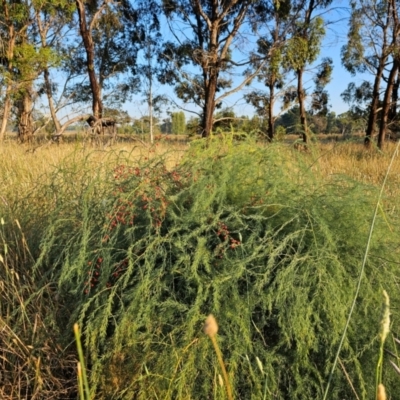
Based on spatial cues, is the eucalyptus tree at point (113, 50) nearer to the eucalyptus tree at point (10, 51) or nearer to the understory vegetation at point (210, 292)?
the eucalyptus tree at point (10, 51)

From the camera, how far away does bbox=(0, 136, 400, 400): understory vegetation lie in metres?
1.53

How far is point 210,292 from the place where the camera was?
1645 mm

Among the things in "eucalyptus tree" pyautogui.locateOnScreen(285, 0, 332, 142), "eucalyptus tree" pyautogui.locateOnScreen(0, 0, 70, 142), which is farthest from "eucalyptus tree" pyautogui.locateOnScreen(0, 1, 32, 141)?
"eucalyptus tree" pyautogui.locateOnScreen(285, 0, 332, 142)

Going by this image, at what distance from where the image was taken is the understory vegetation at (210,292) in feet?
5.02

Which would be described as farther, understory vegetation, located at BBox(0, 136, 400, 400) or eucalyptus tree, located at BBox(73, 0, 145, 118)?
eucalyptus tree, located at BBox(73, 0, 145, 118)

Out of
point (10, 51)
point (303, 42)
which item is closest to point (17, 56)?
point (10, 51)

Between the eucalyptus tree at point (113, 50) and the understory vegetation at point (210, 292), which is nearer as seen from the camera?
the understory vegetation at point (210, 292)

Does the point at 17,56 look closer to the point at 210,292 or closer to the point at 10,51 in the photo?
the point at 10,51

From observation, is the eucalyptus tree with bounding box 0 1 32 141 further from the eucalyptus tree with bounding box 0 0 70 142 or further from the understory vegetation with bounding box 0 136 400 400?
the understory vegetation with bounding box 0 136 400 400

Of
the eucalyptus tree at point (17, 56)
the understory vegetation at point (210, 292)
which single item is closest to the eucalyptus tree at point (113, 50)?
the eucalyptus tree at point (17, 56)

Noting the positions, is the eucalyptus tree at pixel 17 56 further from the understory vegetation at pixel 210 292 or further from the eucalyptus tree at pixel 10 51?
the understory vegetation at pixel 210 292

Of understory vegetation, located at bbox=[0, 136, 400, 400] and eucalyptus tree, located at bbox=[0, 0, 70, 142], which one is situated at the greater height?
eucalyptus tree, located at bbox=[0, 0, 70, 142]

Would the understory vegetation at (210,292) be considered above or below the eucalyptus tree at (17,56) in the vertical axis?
below

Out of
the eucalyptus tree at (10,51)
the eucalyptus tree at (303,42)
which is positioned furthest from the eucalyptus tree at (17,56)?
the eucalyptus tree at (303,42)
